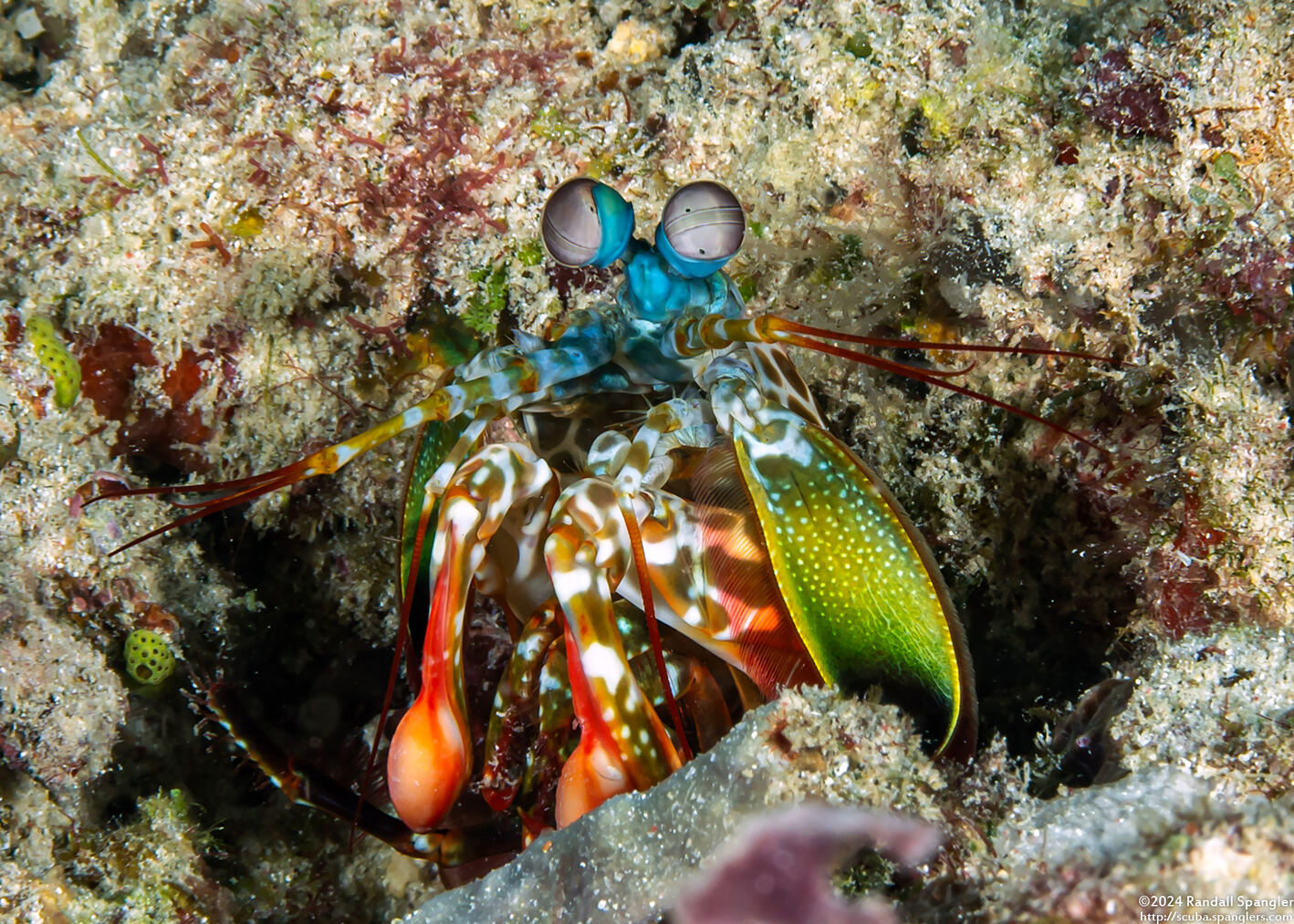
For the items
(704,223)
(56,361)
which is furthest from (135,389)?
(704,223)

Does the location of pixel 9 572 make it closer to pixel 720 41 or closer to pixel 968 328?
pixel 720 41

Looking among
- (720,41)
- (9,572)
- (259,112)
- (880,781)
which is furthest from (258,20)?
(880,781)

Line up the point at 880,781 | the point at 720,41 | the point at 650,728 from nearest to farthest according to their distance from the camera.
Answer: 1. the point at 880,781
2. the point at 650,728
3. the point at 720,41

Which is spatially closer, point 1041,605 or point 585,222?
point 585,222

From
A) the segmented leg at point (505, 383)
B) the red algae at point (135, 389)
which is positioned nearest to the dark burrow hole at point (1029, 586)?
the segmented leg at point (505, 383)

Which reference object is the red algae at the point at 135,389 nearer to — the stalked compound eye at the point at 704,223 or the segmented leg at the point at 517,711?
the segmented leg at the point at 517,711

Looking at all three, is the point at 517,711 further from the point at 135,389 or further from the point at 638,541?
the point at 135,389
